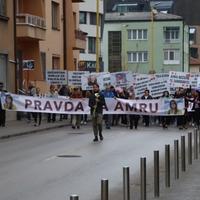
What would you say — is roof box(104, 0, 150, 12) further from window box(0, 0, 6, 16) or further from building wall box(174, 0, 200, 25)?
window box(0, 0, 6, 16)

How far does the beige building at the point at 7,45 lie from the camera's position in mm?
32594

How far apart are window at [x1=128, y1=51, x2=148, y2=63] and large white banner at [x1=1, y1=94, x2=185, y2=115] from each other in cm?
6719

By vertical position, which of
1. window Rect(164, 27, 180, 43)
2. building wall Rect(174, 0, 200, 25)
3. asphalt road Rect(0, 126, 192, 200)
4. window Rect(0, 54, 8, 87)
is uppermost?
building wall Rect(174, 0, 200, 25)

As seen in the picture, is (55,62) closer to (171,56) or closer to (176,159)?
(176,159)

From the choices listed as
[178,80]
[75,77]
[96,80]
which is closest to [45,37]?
[75,77]

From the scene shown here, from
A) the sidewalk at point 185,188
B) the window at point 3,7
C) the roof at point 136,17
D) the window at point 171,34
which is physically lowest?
the sidewalk at point 185,188

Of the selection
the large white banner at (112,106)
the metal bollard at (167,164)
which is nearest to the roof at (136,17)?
the large white banner at (112,106)

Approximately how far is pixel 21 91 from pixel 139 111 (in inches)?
276

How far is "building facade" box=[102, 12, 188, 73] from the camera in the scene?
96.7 m

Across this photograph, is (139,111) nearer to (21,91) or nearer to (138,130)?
(138,130)

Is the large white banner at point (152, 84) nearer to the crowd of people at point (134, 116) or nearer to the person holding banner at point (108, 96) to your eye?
the crowd of people at point (134, 116)

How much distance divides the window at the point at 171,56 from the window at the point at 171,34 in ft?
4.98

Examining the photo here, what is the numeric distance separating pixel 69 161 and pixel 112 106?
1522 cm

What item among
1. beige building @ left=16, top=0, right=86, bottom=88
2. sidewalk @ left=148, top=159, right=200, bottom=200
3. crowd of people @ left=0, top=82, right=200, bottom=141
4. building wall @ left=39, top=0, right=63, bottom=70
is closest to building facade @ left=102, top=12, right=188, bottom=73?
beige building @ left=16, top=0, right=86, bottom=88
